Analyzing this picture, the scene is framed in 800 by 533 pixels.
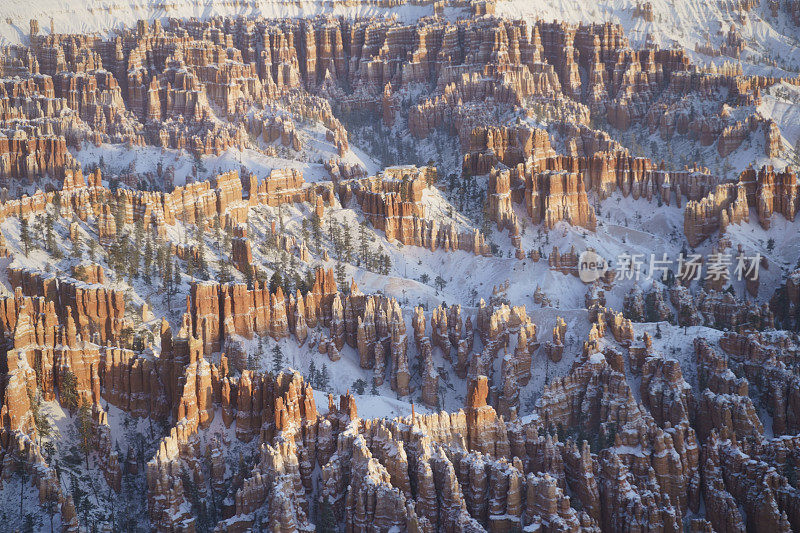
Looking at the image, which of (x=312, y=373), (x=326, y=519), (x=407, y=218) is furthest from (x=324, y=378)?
(x=407, y=218)

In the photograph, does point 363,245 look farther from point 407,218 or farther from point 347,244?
point 407,218

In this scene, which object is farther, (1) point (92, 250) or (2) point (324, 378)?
(1) point (92, 250)

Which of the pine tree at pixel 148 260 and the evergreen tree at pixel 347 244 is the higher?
the pine tree at pixel 148 260

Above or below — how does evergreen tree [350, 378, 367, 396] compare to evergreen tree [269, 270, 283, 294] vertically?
below

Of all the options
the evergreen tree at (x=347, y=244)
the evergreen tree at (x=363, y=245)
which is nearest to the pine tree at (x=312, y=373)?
the evergreen tree at (x=347, y=244)

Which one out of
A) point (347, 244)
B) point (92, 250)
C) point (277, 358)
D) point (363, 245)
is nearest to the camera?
point (277, 358)

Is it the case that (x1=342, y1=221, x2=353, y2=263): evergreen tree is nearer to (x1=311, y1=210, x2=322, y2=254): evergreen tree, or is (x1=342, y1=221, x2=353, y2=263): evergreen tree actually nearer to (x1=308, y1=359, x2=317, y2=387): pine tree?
(x1=311, y1=210, x2=322, y2=254): evergreen tree

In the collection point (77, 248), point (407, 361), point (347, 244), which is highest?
point (77, 248)

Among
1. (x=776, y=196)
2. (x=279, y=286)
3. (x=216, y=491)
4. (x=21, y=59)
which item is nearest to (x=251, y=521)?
(x=216, y=491)

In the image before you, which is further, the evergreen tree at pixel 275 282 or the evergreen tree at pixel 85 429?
the evergreen tree at pixel 275 282

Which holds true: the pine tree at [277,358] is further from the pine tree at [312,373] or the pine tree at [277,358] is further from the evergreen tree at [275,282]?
the evergreen tree at [275,282]

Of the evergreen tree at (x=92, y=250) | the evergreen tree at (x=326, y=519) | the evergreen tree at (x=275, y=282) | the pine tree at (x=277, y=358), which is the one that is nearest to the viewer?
the evergreen tree at (x=326, y=519)

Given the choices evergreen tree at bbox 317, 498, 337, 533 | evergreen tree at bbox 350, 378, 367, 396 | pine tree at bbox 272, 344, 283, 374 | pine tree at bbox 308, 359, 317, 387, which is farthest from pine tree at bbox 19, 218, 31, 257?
evergreen tree at bbox 317, 498, 337, 533

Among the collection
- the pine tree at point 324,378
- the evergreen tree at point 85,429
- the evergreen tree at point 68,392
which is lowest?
the pine tree at point 324,378
